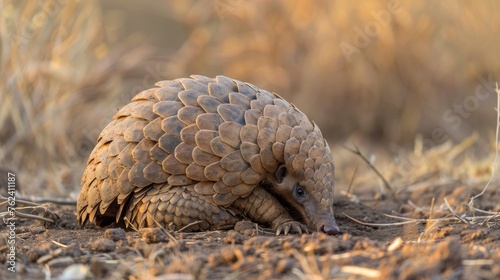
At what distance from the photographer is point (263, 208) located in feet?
12.7

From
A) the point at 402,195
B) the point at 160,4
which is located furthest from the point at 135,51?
the point at 160,4

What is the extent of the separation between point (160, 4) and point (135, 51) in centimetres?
813

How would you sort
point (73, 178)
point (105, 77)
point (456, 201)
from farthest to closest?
point (105, 77), point (73, 178), point (456, 201)

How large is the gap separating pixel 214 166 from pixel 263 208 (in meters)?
0.37

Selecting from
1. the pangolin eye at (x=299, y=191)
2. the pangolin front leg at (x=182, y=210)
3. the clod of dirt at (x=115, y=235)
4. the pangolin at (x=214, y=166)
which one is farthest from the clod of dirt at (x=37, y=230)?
the pangolin eye at (x=299, y=191)

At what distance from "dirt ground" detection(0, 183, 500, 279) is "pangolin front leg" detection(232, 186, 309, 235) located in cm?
8

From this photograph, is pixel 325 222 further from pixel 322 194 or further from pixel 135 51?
pixel 135 51

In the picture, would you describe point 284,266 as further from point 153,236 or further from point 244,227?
point 244,227

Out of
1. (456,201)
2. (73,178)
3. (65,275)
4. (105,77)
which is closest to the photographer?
(65,275)

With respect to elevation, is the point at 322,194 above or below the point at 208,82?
below

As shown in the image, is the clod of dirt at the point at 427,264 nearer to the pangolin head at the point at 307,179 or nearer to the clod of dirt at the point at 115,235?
the pangolin head at the point at 307,179

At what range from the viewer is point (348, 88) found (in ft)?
29.2

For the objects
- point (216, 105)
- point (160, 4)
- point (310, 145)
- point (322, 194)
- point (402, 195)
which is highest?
point (160, 4)

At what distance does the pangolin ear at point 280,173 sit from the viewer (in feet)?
12.7
